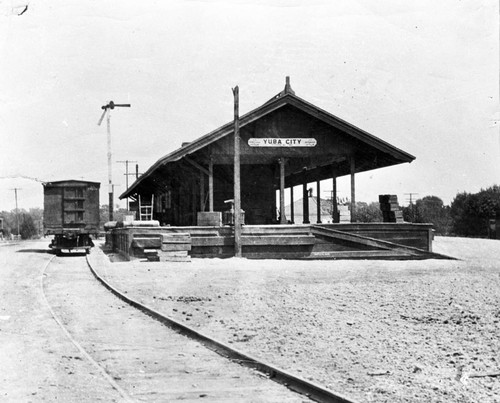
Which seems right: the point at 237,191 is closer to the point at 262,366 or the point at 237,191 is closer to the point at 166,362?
the point at 166,362

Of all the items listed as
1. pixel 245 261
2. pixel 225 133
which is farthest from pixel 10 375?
pixel 225 133

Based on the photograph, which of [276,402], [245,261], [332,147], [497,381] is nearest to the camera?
[276,402]

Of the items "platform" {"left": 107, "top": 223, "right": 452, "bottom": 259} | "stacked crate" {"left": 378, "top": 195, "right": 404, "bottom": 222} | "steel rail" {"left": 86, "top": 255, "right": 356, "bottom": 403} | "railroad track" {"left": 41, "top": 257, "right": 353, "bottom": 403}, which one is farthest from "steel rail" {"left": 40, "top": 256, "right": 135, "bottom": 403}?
"stacked crate" {"left": 378, "top": 195, "right": 404, "bottom": 222}

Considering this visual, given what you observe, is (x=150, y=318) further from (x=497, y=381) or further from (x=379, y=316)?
(x=497, y=381)

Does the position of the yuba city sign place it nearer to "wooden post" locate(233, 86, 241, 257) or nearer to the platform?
"wooden post" locate(233, 86, 241, 257)

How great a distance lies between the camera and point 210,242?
869 inches

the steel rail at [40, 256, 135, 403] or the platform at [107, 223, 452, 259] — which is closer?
the steel rail at [40, 256, 135, 403]

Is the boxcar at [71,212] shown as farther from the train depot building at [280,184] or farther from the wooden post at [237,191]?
the wooden post at [237,191]

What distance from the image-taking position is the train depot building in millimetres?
22156

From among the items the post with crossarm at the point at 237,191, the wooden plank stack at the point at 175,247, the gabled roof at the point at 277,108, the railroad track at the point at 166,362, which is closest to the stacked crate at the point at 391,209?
the gabled roof at the point at 277,108

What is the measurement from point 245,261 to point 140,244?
12.5 ft

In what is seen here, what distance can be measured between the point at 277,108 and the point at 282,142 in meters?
1.49

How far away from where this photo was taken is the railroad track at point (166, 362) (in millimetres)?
5828

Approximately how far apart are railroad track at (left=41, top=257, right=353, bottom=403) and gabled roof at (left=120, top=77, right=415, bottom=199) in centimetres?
1200
